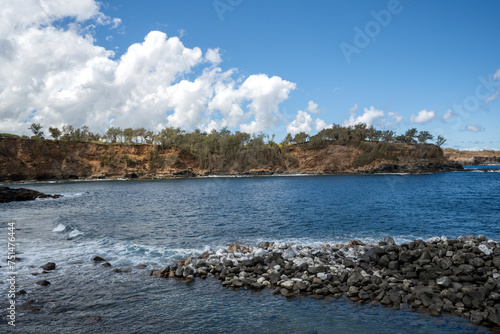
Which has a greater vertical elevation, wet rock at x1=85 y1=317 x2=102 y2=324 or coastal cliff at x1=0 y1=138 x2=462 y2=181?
coastal cliff at x1=0 y1=138 x2=462 y2=181

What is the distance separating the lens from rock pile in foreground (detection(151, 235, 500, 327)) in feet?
33.9

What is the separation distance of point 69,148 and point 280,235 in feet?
376

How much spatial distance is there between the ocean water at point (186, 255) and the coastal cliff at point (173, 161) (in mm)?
84117

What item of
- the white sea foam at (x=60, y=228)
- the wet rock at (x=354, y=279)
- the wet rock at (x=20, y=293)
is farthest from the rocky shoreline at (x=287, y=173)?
the wet rock at (x=354, y=279)

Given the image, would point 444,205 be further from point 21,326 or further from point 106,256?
point 21,326

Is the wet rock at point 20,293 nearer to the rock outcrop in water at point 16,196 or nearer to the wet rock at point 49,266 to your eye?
the wet rock at point 49,266

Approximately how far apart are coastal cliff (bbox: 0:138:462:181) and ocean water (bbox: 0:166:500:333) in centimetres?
8412

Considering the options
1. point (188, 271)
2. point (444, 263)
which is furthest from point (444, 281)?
point (188, 271)

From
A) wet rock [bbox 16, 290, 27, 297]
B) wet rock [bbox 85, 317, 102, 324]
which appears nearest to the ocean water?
wet rock [bbox 85, 317, 102, 324]

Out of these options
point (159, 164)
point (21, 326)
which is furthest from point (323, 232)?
point (159, 164)

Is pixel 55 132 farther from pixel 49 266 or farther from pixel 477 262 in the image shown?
pixel 477 262

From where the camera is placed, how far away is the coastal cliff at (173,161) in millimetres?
102750

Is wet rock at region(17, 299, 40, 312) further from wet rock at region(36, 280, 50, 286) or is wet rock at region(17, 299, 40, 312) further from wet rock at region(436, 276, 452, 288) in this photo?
wet rock at region(436, 276, 452, 288)

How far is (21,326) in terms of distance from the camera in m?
9.34
